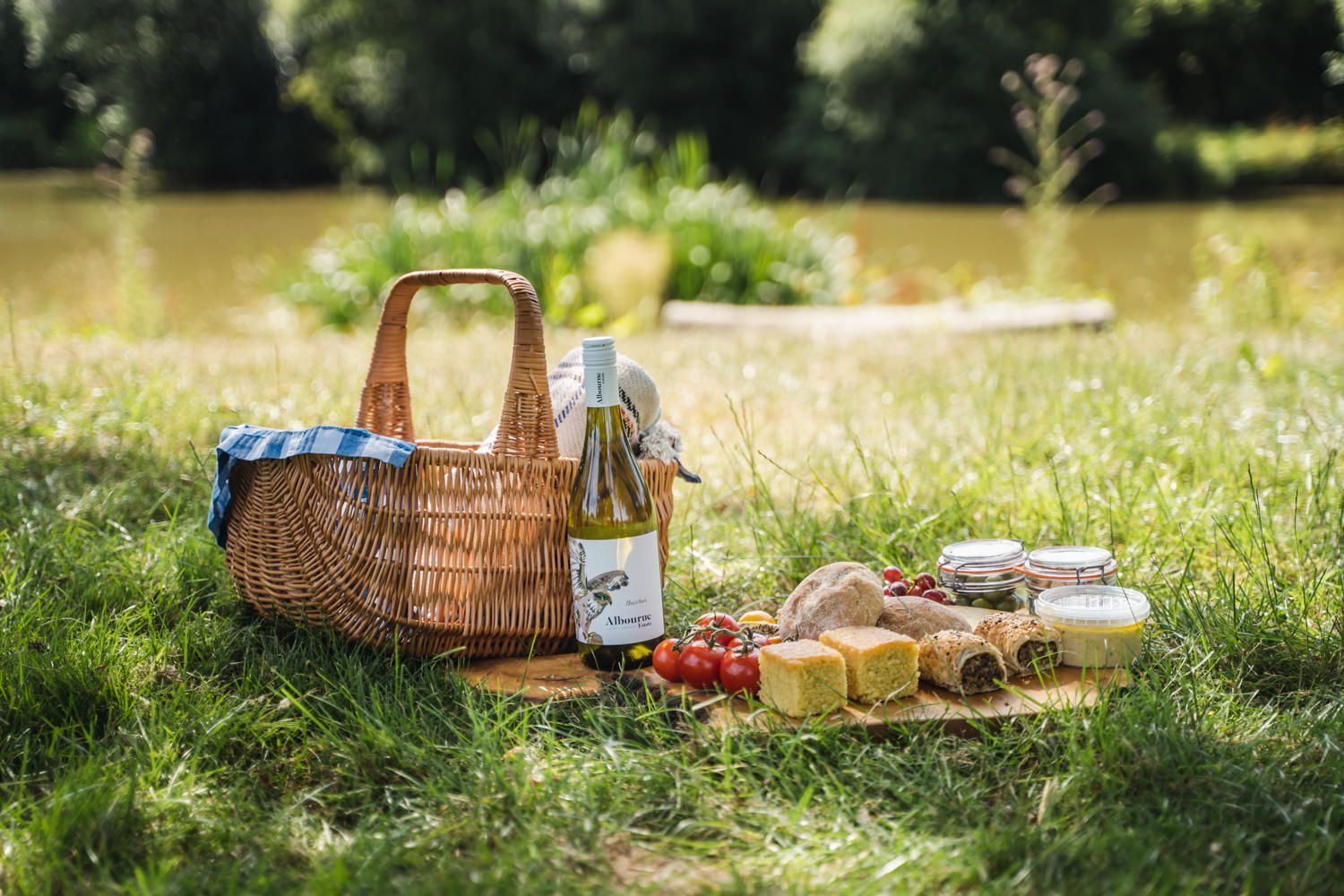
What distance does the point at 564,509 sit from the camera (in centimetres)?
240

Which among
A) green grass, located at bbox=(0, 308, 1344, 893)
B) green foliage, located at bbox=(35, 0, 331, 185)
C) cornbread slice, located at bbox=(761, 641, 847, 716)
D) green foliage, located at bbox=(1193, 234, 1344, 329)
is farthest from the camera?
green foliage, located at bbox=(35, 0, 331, 185)

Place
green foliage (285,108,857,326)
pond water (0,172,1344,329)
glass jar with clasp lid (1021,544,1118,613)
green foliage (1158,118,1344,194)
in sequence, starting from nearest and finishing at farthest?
1. glass jar with clasp lid (1021,544,1118,613)
2. green foliage (285,108,857,326)
3. pond water (0,172,1344,329)
4. green foliage (1158,118,1344,194)

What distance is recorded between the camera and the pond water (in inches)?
423

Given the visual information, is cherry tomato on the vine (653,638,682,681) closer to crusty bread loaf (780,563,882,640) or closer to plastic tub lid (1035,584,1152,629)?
crusty bread loaf (780,563,882,640)

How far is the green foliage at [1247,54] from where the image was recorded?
294 inches

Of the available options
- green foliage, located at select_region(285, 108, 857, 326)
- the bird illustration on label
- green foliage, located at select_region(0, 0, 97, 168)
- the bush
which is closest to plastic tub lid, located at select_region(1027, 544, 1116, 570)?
the bird illustration on label

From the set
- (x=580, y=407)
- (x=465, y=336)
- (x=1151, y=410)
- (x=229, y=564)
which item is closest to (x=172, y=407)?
(x=229, y=564)

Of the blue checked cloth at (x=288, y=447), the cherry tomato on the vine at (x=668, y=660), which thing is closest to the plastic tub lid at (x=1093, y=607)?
the cherry tomato on the vine at (x=668, y=660)

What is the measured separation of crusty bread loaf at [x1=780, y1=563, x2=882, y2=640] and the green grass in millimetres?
285

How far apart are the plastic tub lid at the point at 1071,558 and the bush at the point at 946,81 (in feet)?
70.9

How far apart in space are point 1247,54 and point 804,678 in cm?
938

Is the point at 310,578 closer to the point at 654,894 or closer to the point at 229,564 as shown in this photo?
the point at 229,564

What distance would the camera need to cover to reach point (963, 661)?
2.20 m

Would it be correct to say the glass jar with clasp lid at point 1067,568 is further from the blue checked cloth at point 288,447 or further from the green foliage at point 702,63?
the green foliage at point 702,63
